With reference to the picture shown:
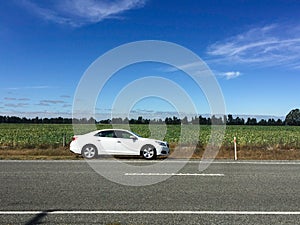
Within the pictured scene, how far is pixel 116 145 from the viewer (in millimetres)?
16250

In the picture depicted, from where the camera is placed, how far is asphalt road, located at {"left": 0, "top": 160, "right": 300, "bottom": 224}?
19.6 ft

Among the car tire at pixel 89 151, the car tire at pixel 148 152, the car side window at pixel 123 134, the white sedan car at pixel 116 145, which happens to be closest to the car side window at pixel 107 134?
the white sedan car at pixel 116 145

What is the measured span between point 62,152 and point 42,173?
7.68 metres

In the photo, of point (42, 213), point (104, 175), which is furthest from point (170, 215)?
point (104, 175)

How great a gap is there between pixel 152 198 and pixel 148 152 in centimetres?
861

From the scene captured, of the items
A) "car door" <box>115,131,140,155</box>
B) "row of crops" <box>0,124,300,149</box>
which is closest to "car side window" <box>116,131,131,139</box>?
"car door" <box>115,131,140,155</box>

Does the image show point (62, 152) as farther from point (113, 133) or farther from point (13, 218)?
point (13, 218)

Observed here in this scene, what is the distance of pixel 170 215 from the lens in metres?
6.14

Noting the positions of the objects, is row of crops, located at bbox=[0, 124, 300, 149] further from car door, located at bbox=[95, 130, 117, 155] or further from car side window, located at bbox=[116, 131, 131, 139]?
car door, located at bbox=[95, 130, 117, 155]

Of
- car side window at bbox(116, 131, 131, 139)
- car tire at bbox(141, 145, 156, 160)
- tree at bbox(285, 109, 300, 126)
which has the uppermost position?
tree at bbox(285, 109, 300, 126)

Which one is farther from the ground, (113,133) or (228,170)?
(113,133)

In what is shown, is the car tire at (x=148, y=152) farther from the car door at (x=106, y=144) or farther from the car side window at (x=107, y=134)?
the car side window at (x=107, y=134)

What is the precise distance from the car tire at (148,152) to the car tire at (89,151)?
223cm

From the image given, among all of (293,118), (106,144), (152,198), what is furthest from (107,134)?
(293,118)
